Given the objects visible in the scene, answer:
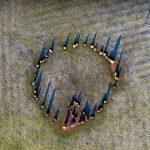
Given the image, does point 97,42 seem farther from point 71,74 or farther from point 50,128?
point 50,128

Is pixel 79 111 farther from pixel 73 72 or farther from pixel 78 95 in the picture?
pixel 73 72

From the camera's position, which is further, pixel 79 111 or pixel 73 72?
pixel 73 72

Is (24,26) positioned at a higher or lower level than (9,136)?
higher

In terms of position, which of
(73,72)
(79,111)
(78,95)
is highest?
(73,72)

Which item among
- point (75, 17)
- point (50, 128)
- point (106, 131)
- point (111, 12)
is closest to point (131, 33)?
point (111, 12)

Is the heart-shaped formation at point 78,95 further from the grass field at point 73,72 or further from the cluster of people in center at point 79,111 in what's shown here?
the grass field at point 73,72

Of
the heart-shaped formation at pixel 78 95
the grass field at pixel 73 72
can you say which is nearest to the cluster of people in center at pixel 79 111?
the heart-shaped formation at pixel 78 95

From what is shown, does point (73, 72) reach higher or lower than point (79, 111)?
higher

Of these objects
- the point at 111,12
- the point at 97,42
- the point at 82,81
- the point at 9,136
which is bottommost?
the point at 9,136

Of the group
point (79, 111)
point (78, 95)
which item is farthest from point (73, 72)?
point (79, 111)
